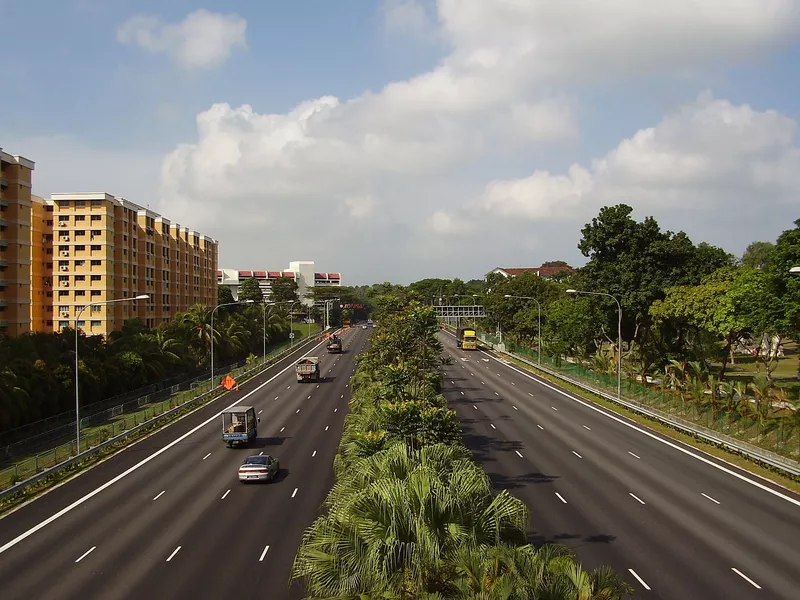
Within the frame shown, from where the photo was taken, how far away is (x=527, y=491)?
28.9 m

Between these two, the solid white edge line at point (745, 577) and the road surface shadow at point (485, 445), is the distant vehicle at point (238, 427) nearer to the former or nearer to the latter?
the road surface shadow at point (485, 445)

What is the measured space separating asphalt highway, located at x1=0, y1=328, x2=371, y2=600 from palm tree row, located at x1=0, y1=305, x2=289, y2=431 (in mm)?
8701

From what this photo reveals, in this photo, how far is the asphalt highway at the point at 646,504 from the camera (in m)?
19.8

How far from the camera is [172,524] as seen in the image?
2517cm

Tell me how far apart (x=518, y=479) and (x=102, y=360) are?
40.3 meters

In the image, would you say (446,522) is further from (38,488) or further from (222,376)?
(222,376)

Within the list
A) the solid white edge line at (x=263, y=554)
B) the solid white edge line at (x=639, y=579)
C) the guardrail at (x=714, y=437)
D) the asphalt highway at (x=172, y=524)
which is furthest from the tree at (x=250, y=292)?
the solid white edge line at (x=639, y=579)

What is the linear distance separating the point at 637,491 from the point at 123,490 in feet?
80.6

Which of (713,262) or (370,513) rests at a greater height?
(713,262)

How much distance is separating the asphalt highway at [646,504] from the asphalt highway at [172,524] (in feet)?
32.0

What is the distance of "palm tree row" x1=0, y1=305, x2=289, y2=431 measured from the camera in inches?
1679

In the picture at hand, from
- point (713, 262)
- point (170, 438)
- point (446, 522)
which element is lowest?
point (170, 438)

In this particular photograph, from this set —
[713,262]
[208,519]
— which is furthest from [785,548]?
[713,262]

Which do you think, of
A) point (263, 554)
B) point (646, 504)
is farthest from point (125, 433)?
point (646, 504)
